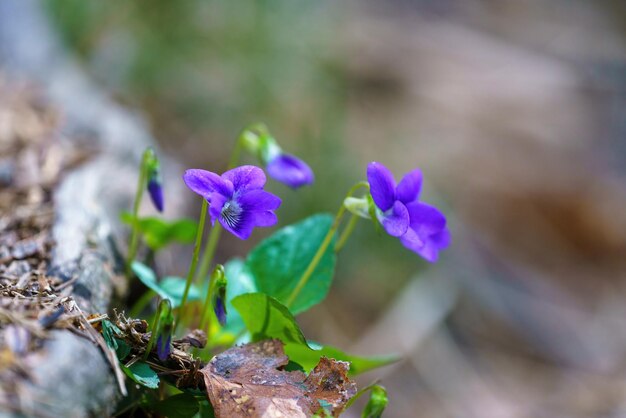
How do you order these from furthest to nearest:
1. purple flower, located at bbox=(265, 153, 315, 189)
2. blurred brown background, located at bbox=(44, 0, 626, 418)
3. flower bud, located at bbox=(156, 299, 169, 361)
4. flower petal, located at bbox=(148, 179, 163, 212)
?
blurred brown background, located at bbox=(44, 0, 626, 418) < purple flower, located at bbox=(265, 153, 315, 189) < flower petal, located at bbox=(148, 179, 163, 212) < flower bud, located at bbox=(156, 299, 169, 361)

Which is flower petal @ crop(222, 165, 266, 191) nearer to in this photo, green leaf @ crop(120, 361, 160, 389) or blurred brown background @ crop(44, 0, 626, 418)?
green leaf @ crop(120, 361, 160, 389)

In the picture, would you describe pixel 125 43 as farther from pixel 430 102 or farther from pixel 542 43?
pixel 542 43

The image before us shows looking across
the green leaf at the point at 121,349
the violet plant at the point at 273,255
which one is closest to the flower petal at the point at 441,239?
the violet plant at the point at 273,255

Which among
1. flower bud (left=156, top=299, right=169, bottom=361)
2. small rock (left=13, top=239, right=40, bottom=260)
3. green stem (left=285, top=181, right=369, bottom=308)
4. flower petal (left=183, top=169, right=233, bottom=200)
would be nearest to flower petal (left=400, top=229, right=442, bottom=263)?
green stem (left=285, top=181, right=369, bottom=308)

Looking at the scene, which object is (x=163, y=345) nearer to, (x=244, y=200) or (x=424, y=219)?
(x=244, y=200)

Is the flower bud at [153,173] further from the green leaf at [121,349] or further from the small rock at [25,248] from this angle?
the green leaf at [121,349]
